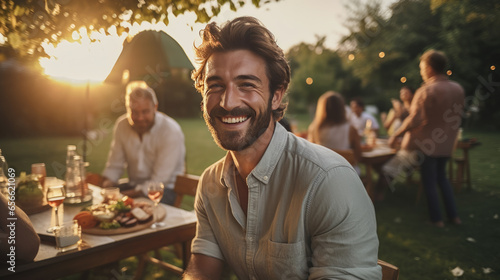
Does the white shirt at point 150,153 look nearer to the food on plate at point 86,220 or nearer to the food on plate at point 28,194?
the food on plate at point 28,194

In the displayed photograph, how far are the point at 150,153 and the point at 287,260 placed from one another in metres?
2.80

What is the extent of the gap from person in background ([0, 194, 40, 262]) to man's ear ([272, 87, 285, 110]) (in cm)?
134

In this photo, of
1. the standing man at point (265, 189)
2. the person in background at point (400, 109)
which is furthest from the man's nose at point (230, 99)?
the person in background at point (400, 109)

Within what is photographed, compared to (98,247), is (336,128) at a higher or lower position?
higher

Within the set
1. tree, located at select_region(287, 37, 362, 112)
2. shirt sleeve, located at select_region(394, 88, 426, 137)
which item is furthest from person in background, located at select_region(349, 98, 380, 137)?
tree, located at select_region(287, 37, 362, 112)

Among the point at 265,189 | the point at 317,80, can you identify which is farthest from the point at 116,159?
the point at 317,80

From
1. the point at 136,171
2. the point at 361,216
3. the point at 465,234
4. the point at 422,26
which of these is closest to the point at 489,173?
the point at 465,234

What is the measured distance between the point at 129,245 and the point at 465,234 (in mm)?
4235

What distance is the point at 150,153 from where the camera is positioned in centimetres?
387

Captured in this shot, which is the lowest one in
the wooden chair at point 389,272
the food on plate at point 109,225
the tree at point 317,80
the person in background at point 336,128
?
the food on plate at point 109,225

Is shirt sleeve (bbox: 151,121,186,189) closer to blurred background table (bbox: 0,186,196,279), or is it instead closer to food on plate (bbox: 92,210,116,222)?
blurred background table (bbox: 0,186,196,279)

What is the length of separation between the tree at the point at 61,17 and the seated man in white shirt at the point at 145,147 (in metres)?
1.58

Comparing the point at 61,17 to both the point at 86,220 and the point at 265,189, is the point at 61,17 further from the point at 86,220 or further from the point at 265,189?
the point at 265,189

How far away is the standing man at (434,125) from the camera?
4172 millimetres
